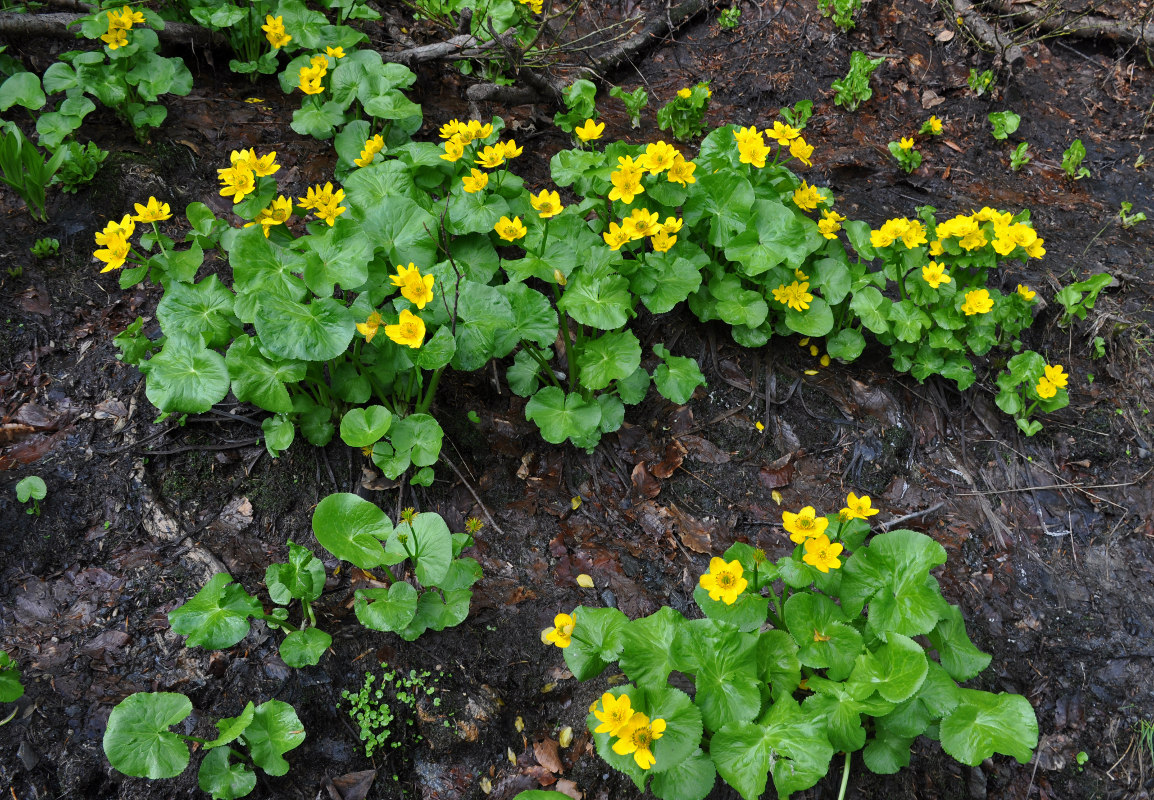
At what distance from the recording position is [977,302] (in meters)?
2.89

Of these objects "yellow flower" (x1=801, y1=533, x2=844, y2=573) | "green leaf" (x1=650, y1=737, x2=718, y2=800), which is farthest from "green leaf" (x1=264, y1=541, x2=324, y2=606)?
"yellow flower" (x1=801, y1=533, x2=844, y2=573)

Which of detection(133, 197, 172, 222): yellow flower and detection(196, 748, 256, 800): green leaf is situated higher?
detection(133, 197, 172, 222): yellow flower

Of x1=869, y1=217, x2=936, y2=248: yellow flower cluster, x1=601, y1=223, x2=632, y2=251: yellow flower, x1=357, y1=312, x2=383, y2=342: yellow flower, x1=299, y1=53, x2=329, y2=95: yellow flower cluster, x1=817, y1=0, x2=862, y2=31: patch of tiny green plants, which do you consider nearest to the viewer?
x1=357, y1=312, x2=383, y2=342: yellow flower

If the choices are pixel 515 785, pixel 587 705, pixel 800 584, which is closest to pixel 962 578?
pixel 800 584

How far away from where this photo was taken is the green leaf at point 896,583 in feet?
6.23

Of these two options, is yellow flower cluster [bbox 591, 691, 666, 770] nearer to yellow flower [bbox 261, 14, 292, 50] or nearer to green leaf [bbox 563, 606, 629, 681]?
→ green leaf [bbox 563, 606, 629, 681]

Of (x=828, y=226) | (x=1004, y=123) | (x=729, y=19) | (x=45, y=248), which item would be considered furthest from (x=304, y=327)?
(x=1004, y=123)

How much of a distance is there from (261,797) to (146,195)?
2.50 m

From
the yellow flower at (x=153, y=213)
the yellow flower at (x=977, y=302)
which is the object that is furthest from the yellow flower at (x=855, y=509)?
the yellow flower at (x=153, y=213)

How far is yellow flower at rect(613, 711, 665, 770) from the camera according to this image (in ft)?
5.40

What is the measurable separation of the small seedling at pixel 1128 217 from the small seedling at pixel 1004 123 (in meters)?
0.80

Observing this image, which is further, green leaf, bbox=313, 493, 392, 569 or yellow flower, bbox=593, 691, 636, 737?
green leaf, bbox=313, 493, 392, 569

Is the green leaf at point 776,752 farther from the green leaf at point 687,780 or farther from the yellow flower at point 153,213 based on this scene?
the yellow flower at point 153,213

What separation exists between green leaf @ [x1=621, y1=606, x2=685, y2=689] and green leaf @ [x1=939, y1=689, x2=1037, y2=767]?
2.46 ft
